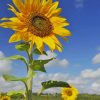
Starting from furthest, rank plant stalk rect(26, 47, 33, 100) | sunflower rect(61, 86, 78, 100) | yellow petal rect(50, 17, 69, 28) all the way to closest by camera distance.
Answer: sunflower rect(61, 86, 78, 100) → yellow petal rect(50, 17, 69, 28) → plant stalk rect(26, 47, 33, 100)

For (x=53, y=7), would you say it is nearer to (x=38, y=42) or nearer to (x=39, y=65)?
(x=38, y=42)

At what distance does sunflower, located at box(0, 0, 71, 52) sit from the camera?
13.6 feet

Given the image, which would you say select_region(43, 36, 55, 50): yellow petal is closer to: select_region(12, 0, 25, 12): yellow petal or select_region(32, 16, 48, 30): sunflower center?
select_region(32, 16, 48, 30): sunflower center

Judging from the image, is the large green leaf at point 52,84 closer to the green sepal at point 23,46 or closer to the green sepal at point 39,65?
the green sepal at point 39,65

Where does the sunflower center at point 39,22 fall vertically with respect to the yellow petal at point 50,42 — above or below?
above

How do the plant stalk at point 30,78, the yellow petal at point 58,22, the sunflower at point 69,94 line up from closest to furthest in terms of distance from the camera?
1. the plant stalk at point 30,78
2. the yellow petal at point 58,22
3. the sunflower at point 69,94

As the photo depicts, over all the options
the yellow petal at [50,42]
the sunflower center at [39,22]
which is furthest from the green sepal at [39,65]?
the sunflower center at [39,22]

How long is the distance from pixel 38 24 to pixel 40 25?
0.03m

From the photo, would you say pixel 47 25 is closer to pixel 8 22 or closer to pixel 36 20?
pixel 36 20

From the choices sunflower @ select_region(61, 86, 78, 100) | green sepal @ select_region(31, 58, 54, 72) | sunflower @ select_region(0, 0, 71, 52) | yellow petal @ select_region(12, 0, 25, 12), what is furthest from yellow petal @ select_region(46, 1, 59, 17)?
sunflower @ select_region(61, 86, 78, 100)

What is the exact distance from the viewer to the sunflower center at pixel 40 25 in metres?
4.33

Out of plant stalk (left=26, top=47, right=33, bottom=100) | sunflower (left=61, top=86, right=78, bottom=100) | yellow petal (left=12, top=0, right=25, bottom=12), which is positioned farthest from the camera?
sunflower (left=61, top=86, right=78, bottom=100)

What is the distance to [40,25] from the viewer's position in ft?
14.5

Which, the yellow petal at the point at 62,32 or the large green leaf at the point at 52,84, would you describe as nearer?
the large green leaf at the point at 52,84
